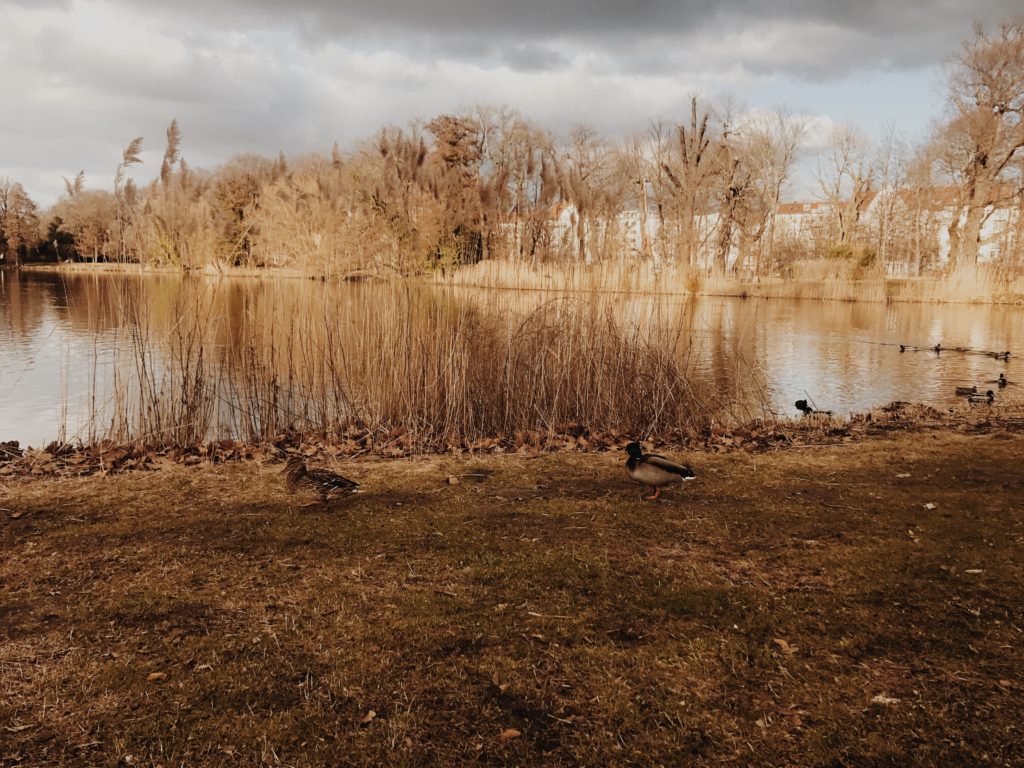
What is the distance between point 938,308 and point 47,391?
24.5 meters

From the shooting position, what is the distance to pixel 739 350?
825 cm

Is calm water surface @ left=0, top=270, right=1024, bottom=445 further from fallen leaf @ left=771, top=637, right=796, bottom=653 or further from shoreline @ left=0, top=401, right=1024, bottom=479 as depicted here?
fallen leaf @ left=771, top=637, right=796, bottom=653

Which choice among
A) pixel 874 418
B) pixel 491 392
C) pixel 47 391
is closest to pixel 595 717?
pixel 491 392

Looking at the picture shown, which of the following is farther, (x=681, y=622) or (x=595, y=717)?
(x=681, y=622)

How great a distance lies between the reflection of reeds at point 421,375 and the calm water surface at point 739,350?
0.22 metres

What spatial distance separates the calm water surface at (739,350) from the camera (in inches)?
270

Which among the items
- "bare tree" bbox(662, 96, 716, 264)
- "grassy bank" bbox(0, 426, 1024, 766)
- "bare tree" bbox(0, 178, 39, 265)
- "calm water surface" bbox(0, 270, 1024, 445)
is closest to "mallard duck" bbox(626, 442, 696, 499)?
"grassy bank" bbox(0, 426, 1024, 766)

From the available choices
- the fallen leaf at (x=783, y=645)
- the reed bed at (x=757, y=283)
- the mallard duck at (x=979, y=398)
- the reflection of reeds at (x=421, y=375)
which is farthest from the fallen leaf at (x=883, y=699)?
the mallard duck at (x=979, y=398)

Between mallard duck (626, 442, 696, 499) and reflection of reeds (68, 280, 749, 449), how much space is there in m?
1.65

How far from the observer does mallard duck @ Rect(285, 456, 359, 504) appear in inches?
156

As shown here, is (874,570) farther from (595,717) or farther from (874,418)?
(874,418)

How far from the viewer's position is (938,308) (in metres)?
22.2

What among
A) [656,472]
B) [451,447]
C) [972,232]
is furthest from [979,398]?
[972,232]

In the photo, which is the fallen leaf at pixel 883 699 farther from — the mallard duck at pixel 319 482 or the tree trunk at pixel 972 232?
the tree trunk at pixel 972 232
